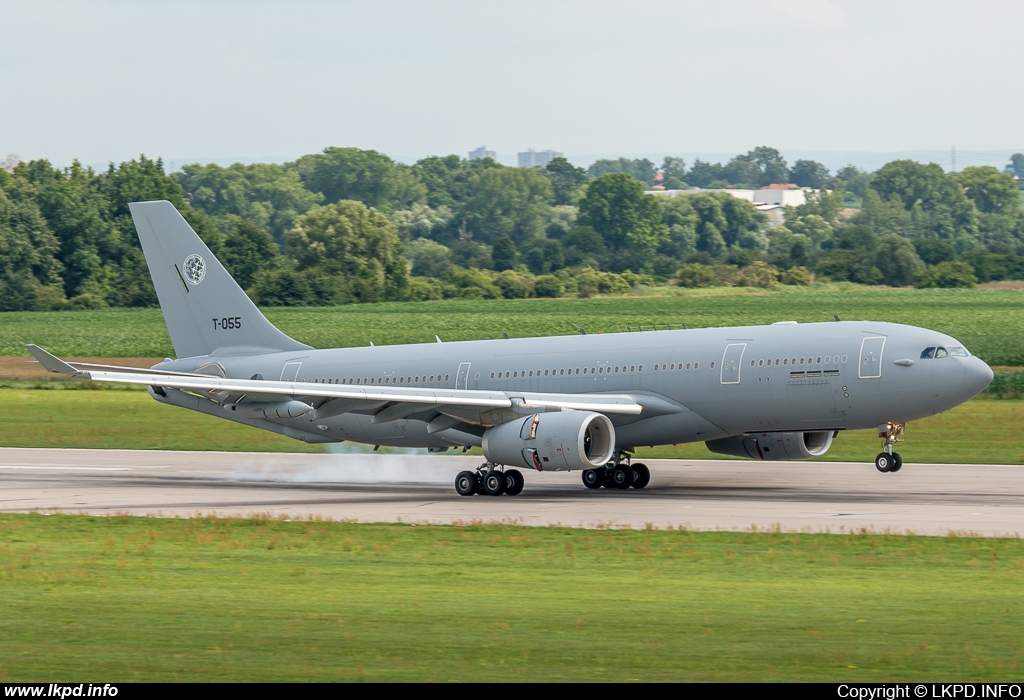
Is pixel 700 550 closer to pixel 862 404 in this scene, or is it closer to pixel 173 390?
pixel 862 404

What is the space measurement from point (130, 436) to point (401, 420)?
18.3 meters

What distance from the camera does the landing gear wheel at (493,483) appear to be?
34.8m

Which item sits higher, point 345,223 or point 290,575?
Result: point 345,223

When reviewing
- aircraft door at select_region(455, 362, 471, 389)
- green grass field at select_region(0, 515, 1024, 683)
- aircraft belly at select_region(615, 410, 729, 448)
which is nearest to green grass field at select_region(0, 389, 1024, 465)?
aircraft belly at select_region(615, 410, 729, 448)

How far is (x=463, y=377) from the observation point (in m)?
38.3

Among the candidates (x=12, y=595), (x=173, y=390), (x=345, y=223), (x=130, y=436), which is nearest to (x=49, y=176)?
(x=345, y=223)

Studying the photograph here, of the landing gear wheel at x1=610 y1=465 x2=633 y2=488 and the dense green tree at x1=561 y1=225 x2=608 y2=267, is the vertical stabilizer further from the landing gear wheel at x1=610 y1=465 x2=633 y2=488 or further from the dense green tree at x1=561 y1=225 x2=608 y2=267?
the dense green tree at x1=561 y1=225 x2=608 y2=267

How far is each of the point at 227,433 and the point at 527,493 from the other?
21775 millimetres

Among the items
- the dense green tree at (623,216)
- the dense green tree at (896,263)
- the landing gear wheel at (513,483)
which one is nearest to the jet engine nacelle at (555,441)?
the landing gear wheel at (513,483)

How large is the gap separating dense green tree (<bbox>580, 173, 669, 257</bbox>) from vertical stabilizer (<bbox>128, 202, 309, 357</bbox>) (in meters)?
149

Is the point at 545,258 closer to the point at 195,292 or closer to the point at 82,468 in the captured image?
the point at 195,292

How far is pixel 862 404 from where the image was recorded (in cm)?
3303

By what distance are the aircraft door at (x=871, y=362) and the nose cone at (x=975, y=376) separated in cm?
193

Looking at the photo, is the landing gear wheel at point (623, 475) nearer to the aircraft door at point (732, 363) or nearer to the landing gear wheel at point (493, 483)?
the landing gear wheel at point (493, 483)
